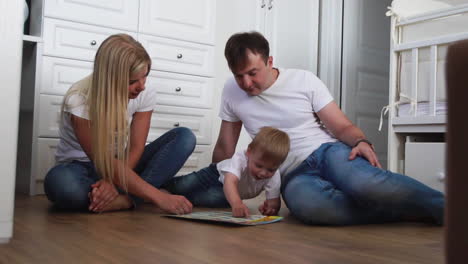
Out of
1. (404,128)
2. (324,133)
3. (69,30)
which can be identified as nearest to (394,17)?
(404,128)

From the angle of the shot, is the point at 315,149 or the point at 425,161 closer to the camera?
the point at 315,149

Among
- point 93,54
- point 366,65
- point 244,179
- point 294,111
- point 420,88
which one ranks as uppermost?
point 366,65

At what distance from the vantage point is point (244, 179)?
1.60 m

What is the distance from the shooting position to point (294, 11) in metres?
2.96

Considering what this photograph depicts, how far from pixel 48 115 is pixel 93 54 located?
0.32m

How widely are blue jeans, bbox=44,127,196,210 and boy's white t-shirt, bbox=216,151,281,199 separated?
0.62ft

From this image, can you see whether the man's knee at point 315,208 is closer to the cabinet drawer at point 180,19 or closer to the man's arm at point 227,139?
the man's arm at point 227,139

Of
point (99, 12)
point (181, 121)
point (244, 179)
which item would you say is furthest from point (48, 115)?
point (244, 179)

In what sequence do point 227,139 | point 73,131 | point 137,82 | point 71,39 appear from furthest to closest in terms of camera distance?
point 71,39 → point 227,139 → point 73,131 → point 137,82

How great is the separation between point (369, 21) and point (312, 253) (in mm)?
2393

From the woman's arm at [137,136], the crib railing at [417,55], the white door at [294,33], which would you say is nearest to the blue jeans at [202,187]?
the woman's arm at [137,136]

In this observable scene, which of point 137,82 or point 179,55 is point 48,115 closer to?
point 179,55

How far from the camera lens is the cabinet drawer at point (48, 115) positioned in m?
2.09

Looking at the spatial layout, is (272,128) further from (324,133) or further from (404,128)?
(404,128)
